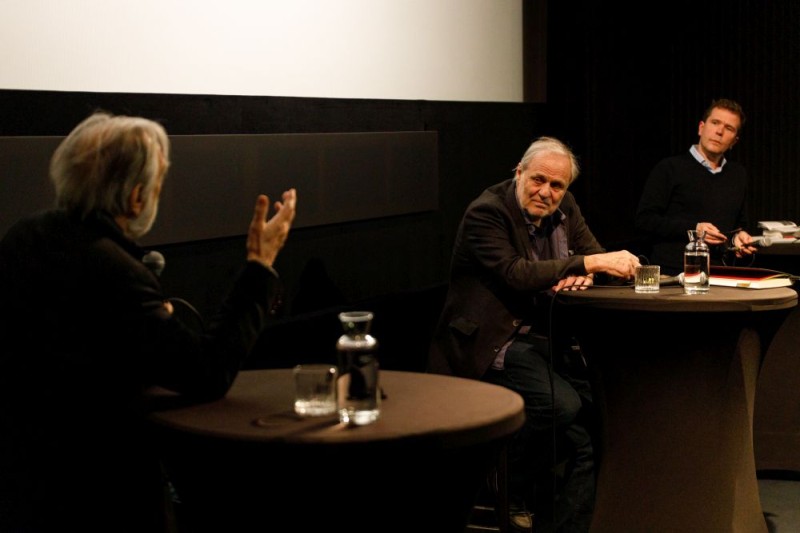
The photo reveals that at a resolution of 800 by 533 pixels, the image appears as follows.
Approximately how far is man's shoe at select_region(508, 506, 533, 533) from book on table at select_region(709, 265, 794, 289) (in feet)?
3.38

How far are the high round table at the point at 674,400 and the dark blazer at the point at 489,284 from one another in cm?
17

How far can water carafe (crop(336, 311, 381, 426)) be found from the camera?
2.23 meters

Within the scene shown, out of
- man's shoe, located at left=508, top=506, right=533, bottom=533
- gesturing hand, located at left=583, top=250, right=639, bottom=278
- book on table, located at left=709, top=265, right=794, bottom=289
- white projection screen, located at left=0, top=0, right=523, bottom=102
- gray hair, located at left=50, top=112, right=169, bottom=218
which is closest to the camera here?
gray hair, located at left=50, top=112, right=169, bottom=218

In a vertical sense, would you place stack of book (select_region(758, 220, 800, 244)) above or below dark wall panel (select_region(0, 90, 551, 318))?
below

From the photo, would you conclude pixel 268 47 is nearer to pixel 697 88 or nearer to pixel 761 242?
pixel 761 242

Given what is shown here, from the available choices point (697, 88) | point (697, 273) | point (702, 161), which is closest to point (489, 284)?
point (697, 273)

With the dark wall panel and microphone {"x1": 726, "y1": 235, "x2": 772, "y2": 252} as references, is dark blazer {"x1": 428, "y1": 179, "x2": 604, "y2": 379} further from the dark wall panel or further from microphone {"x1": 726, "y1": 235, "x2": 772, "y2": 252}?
microphone {"x1": 726, "y1": 235, "x2": 772, "y2": 252}

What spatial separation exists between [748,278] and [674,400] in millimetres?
526

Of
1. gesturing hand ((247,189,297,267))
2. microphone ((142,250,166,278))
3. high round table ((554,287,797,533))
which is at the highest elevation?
gesturing hand ((247,189,297,267))

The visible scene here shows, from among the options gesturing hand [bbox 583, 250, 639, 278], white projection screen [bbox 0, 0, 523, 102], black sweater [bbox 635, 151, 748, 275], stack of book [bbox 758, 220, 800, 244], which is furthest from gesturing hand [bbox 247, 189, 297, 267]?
black sweater [bbox 635, 151, 748, 275]

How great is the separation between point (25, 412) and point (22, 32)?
1.25 metres

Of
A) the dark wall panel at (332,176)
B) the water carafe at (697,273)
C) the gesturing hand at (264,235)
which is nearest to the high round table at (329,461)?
the gesturing hand at (264,235)

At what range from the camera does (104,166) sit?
229cm

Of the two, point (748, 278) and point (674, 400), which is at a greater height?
point (748, 278)
